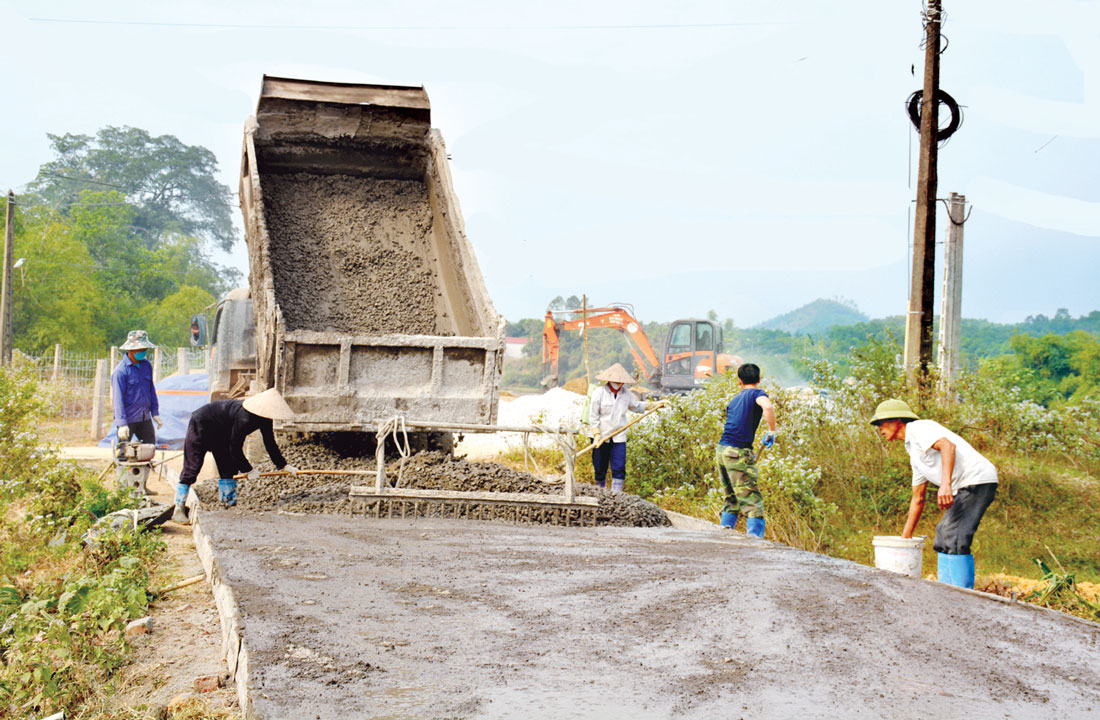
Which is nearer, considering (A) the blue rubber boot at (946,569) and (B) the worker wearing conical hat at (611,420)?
(A) the blue rubber boot at (946,569)

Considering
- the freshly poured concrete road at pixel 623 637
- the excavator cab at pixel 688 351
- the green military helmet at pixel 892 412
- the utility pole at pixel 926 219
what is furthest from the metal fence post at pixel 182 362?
the green military helmet at pixel 892 412

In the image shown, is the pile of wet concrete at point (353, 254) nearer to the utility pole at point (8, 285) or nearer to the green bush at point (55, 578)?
the green bush at point (55, 578)

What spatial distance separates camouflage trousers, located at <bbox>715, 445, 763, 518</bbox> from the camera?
22.4 feet

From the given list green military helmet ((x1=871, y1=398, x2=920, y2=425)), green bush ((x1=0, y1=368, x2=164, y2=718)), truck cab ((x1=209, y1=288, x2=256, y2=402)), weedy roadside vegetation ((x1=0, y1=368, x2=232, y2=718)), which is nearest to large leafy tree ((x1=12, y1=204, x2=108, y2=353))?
green bush ((x1=0, y1=368, x2=164, y2=718))

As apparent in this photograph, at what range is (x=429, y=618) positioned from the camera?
11.7ft

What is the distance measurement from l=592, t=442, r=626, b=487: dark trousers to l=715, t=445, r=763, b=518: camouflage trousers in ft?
5.37

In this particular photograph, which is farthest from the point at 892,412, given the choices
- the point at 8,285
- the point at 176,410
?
the point at 8,285

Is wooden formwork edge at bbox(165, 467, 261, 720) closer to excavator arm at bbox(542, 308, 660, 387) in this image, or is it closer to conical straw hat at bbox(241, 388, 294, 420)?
conical straw hat at bbox(241, 388, 294, 420)

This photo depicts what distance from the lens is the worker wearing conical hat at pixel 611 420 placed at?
8492mm

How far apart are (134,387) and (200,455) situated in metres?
2.15

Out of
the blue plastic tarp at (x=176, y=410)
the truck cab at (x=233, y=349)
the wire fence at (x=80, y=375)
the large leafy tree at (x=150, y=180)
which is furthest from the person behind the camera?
the large leafy tree at (x=150, y=180)

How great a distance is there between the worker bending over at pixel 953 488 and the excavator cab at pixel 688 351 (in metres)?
18.1

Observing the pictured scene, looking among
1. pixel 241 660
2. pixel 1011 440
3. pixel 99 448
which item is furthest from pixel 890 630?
pixel 99 448

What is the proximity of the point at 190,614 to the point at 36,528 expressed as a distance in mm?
2063
